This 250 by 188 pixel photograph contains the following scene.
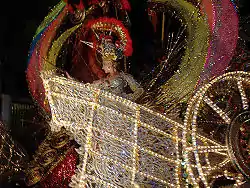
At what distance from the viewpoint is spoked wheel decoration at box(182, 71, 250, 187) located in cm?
79

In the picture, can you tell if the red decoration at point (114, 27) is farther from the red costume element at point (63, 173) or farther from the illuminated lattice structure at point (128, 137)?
Answer: the illuminated lattice structure at point (128, 137)

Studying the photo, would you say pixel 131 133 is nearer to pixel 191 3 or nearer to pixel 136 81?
pixel 191 3

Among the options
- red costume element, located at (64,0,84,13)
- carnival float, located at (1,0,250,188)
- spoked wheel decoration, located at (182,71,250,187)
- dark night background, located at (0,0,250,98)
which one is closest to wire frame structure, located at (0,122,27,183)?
carnival float, located at (1,0,250,188)

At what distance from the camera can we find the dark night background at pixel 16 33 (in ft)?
6.47

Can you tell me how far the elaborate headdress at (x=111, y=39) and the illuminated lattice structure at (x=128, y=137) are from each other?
61 cm

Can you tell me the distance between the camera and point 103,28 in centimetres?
152

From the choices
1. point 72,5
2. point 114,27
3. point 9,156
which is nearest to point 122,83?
point 114,27

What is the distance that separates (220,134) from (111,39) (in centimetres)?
69

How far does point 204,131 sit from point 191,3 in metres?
0.38

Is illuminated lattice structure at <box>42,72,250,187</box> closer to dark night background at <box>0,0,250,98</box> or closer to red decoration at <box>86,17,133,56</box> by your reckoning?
red decoration at <box>86,17,133,56</box>

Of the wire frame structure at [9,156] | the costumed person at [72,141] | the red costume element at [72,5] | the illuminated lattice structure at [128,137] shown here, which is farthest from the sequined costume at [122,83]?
the illuminated lattice structure at [128,137]

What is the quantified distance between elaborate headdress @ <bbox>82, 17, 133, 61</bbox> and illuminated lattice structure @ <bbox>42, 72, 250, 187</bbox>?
24.0 inches

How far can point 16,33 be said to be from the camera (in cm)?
201

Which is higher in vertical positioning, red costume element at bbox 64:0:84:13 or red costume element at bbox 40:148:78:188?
red costume element at bbox 64:0:84:13
